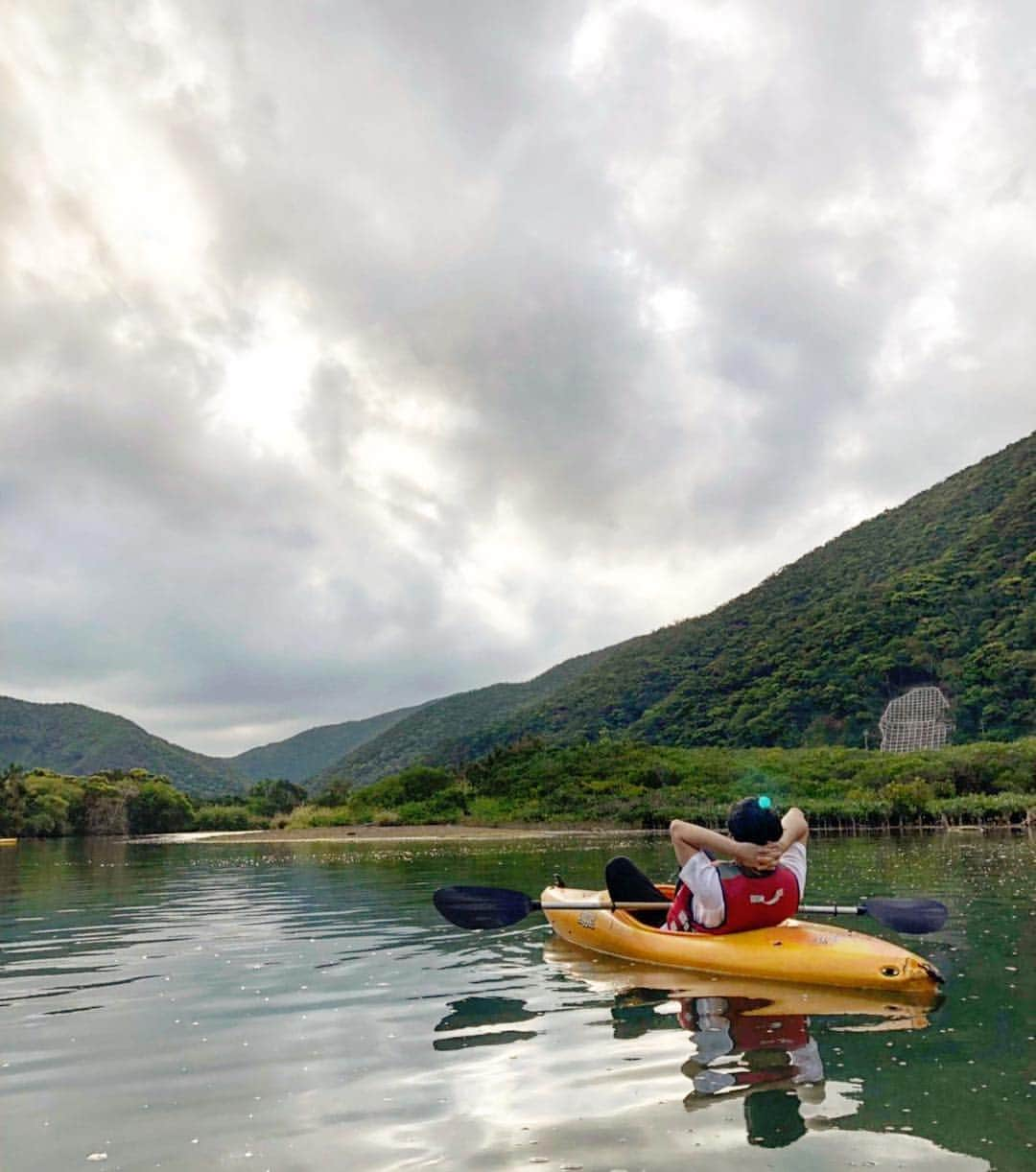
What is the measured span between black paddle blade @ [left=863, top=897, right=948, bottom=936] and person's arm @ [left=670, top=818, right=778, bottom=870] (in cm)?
222

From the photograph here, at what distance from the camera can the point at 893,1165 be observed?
4512 millimetres

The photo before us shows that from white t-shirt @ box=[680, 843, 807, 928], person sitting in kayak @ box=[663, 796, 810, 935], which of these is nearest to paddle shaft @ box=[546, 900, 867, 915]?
person sitting in kayak @ box=[663, 796, 810, 935]

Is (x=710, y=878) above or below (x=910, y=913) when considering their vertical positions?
above

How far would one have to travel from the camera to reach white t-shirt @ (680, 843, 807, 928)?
941 centimetres

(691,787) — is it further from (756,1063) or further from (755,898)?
(756,1063)

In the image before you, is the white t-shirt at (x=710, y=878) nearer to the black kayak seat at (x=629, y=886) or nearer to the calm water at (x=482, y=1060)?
the calm water at (x=482, y=1060)

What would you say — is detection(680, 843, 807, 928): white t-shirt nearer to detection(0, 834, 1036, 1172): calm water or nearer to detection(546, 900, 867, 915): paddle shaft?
detection(0, 834, 1036, 1172): calm water

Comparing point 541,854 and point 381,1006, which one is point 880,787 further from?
point 381,1006

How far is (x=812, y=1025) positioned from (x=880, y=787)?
2223 inches

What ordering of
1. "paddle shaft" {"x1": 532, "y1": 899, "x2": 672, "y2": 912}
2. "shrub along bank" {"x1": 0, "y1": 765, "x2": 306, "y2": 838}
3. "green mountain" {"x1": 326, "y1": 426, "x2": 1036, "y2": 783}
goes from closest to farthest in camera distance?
"paddle shaft" {"x1": 532, "y1": 899, "x2": 672, "y2": 912}
"shrub along bank" {"x1": 0, "y1": 765, "x2": 306, "y2": 838}
"green mountain" {"x1": 326, "y1": 426, "x2": 1036, "y2": 783}

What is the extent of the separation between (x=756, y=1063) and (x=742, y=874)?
3118mm

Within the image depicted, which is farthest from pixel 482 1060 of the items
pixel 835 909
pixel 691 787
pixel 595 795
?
pixel 595 795

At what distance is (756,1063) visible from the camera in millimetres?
6395

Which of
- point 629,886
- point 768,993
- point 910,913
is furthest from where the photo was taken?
point 629,886
